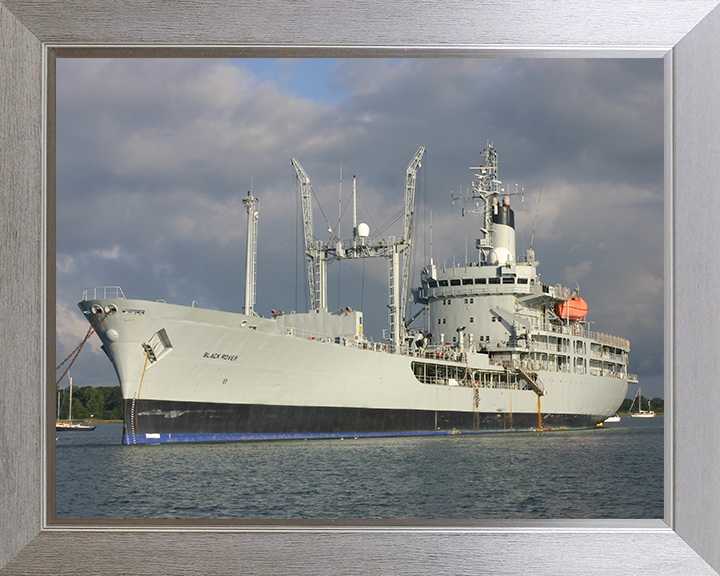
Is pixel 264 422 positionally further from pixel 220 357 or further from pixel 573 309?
pixel 573 309

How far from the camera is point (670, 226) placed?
175 inches

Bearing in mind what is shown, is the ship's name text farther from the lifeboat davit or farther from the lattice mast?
the lifeboat davit

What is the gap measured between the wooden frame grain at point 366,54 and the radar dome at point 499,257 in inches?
1162

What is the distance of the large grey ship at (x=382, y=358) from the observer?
65.0ft

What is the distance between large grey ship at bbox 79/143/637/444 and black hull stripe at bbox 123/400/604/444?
Answer: 0.14 ft

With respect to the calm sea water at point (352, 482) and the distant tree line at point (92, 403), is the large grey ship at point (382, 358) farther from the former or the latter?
the distant tree line at point (92, 403)

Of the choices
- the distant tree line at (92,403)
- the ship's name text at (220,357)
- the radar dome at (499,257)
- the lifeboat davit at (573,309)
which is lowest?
the distant tree line at (92,403)

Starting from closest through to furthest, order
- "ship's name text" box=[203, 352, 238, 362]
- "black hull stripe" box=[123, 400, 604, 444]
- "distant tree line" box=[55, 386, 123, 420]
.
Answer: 1. "black hull stripe" box=[123, 400, 604, 444]
2. "ship's name text" box=[203, 352, 238, 362]
3. "distant tree line" box=[55, 386, 123, 420]

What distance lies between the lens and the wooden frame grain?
4.23 metres

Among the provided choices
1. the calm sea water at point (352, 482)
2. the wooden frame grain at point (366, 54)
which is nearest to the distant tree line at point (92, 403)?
the calm sea water at point (352, 482)

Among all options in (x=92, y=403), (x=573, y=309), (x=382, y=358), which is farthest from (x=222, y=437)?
(x=573, y=309)

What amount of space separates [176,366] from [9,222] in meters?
16.1

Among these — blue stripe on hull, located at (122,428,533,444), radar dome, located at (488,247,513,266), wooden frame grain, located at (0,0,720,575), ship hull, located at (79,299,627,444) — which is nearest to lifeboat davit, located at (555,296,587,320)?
radar dome, located at (488,247,513,266)

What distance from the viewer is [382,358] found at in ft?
80.9
